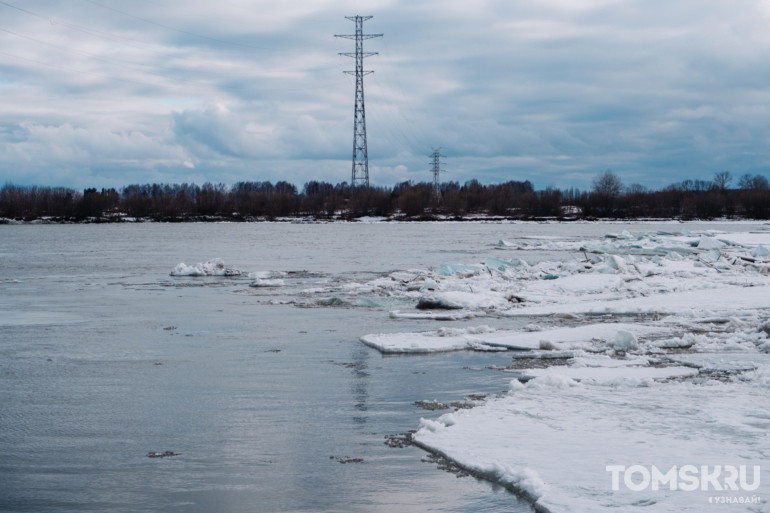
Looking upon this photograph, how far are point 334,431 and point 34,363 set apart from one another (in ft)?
15.0

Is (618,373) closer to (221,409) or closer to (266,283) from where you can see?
(221,409)

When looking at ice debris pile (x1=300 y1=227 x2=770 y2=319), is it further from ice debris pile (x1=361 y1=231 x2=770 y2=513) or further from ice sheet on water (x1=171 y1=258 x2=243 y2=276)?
ice sheet on water (x1=171 y1=258 x2=243 y2=276)

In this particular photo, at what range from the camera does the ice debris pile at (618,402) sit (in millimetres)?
4582

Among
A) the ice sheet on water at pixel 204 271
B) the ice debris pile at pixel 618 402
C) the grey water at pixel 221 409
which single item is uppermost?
the ice sheet on water at pixel 204 271

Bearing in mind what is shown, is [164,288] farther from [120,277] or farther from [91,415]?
[91,415]

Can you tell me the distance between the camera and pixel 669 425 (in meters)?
5.79

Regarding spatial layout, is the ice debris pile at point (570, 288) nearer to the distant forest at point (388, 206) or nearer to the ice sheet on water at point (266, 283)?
the ice sheet on water at point (266, 283)

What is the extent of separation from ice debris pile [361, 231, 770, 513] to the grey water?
38cm

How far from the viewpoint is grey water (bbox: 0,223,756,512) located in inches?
182

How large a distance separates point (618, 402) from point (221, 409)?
3.34 m

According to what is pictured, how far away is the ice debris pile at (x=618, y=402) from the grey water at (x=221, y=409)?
378mm

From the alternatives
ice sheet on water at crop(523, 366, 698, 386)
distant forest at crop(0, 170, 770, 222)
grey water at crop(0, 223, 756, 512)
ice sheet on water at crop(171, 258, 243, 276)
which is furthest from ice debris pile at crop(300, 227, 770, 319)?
distant forest at crop(0, 170, 770, 222)

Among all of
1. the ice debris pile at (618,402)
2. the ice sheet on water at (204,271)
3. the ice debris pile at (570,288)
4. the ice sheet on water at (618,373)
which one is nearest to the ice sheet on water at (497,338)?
the ice debris pile at (618,402)

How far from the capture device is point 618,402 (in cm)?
Result: 658
